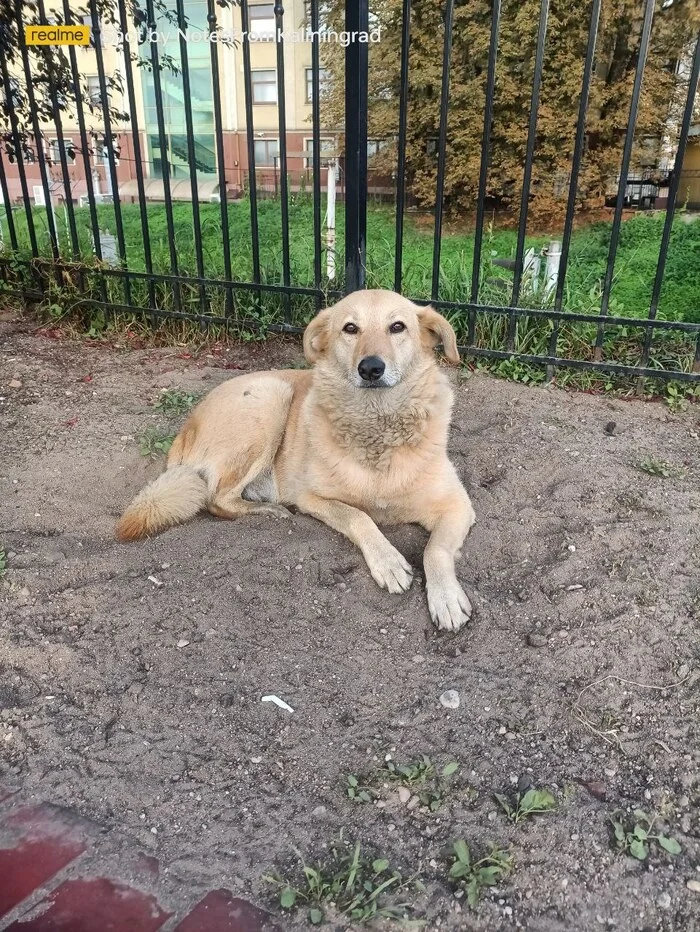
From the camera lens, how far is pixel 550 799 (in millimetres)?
1633

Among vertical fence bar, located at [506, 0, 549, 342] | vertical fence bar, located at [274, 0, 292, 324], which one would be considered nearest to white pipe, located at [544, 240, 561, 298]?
vertical fence bar, located at [506, 0, 549, 342]

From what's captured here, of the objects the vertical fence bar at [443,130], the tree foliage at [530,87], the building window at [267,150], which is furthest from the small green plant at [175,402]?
the building window at [267,150]

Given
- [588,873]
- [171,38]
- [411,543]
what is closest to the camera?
[588,873]

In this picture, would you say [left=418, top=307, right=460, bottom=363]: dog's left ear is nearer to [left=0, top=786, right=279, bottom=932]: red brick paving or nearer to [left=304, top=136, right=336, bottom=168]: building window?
[left=0, top=786, right=279, bottom=932]: red brick paving

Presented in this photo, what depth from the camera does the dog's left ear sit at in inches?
118

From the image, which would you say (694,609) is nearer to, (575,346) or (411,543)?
(411,543)

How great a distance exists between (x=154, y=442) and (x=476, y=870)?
9.45 ft

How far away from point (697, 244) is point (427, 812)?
354 inches

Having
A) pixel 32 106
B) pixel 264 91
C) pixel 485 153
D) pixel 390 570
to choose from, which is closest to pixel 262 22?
pixel 32 106

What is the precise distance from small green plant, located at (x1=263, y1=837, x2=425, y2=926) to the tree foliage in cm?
905

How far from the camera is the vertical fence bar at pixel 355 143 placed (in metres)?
Answer: 3.92

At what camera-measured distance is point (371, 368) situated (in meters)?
2.67

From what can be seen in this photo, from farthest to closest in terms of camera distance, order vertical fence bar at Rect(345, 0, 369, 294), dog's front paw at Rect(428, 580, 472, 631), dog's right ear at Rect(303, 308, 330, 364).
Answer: vertical fence bar at Rect(345, 0, 369, 294) < dog's right ear at Rect(303, 308, 330, 364) < dog's front paw at Rect(428, 580, 472, 631)

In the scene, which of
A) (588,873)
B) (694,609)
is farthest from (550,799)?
(694,609)
